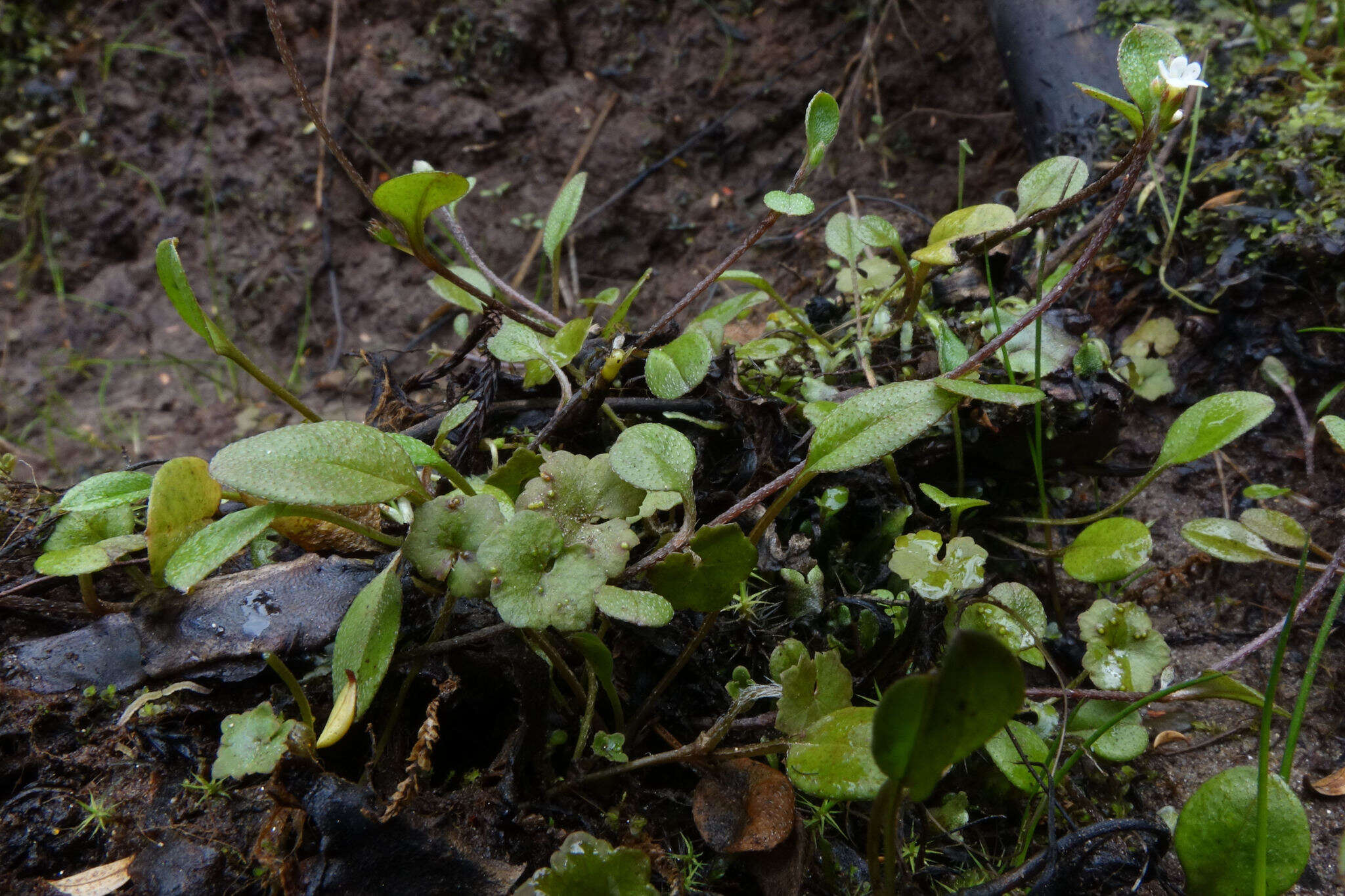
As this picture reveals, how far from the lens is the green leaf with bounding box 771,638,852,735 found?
2.63 ft

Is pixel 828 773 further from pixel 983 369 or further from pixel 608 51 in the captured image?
pixel 608 51

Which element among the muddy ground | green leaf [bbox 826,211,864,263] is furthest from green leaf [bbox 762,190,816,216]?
the muddy ground

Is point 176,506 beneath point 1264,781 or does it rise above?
above

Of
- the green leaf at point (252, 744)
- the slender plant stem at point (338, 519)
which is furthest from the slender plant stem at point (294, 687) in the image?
the slender plant stem at point (338, 519)

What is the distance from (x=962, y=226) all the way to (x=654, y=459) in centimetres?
63

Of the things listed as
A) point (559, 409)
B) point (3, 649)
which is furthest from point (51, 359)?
point (559, 409)

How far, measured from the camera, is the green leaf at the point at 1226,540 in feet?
3.35

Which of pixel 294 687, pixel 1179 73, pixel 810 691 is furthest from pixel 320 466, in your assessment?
Result: pixel 1179 73

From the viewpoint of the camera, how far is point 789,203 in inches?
40.3

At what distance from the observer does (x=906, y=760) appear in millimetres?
602

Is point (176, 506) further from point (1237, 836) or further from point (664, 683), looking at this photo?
point (1237, 836)

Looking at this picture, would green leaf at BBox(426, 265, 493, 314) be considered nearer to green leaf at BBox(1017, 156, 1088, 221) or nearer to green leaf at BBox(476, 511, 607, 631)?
green leaf at BBox(476, 511, 607, 631)

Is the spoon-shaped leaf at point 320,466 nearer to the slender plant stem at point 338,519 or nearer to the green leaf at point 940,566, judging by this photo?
the slender plant stem at point 338,519

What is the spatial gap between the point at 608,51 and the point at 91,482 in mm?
2146
